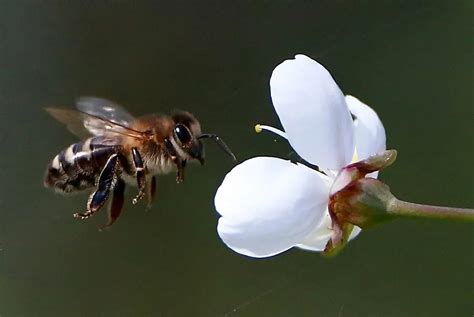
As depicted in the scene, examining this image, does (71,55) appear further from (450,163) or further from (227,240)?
(227,240)

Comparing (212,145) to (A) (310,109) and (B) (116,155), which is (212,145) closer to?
(B) (116,155)

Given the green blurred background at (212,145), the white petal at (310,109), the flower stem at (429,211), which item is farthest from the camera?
the green blurred background at (212,145)

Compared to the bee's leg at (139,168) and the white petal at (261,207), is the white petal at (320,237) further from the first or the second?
the bee's leg at (139,168)

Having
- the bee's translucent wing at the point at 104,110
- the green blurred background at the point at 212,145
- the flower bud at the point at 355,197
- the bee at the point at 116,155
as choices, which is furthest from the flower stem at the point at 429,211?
the green blurred background at the point at 212,145

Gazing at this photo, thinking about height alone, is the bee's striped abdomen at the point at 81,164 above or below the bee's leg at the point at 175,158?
above

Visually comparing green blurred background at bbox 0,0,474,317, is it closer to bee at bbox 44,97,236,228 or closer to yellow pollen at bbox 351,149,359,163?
bee at bbox 44,97,236,228

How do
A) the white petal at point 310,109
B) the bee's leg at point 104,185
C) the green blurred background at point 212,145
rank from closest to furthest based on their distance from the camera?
the white petal at point 310,109, the bee's leg at point 104,185, the green blurred background at point 212,145
